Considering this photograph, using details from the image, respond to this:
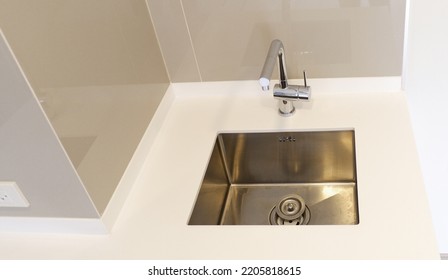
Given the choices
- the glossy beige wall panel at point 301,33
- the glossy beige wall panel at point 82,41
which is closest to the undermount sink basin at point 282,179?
the glossy beige wall panel at point 301,33

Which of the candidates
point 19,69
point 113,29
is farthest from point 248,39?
point 19,69

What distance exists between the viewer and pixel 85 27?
0.92 metres

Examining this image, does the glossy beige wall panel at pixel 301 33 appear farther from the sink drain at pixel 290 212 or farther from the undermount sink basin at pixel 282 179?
the sink drain at pixel 290 212

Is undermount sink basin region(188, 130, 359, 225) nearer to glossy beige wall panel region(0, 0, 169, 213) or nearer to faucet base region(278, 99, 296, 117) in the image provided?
faucet base region(278, 99, 296, 117)

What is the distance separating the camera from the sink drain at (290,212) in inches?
47.4

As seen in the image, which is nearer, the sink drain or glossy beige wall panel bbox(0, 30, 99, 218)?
glossy beige wall panel bbox(0, 30, 99, 218)

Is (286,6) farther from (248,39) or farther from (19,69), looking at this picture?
(19,69)

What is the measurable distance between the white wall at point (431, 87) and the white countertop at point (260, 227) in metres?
0.08

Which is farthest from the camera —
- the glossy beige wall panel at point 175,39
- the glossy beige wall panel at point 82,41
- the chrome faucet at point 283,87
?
the glossy beige wall panel at point 175,39

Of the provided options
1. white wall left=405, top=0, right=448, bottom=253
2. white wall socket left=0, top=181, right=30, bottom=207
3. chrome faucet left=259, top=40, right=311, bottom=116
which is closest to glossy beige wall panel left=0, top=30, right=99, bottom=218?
white wall socket left=0, top=181, right=30, bottom=207

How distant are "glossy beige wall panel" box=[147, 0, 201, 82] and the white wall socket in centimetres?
66

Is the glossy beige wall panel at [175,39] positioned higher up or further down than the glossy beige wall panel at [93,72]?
higher up

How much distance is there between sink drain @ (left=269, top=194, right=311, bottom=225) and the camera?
1205mm

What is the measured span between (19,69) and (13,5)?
11 centimetres
